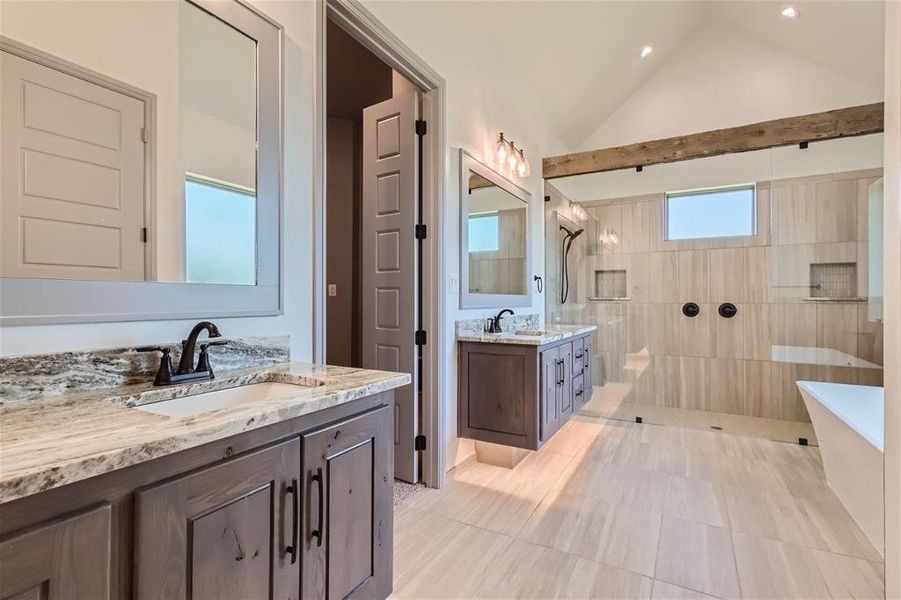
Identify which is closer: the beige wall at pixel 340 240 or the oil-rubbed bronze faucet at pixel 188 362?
the oil-rubbed bronze faucet at pixel 188 362

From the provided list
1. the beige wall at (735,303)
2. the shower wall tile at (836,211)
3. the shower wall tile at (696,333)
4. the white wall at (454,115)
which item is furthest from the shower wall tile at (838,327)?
the white wall at (454,115)

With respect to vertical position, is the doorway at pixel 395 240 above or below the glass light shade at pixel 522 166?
below

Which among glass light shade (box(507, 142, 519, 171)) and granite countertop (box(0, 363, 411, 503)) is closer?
granite countertop (box(0, 363, 411, 503))

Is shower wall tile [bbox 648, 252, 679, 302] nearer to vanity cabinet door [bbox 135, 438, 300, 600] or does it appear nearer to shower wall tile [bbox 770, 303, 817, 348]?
shower wall tile [bbox 770, 303, 817, 348]

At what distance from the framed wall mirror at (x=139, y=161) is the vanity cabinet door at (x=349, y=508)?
58 cm

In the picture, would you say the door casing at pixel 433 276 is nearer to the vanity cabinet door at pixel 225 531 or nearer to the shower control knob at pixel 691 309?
the vanity cabinet door at pixel 225 531

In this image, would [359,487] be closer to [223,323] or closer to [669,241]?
[223,323]

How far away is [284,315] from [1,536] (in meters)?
1.00

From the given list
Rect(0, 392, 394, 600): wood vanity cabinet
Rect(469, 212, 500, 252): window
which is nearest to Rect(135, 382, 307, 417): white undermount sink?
Rect(0, 392, 394, 600): wood vanity cabinet

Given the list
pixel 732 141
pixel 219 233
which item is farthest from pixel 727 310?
pixel 219 233

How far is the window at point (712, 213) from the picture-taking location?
388 cm

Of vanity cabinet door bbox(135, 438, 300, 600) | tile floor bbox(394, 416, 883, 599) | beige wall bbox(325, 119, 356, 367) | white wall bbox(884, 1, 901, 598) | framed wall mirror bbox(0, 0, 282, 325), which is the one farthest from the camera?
beige wall bbox(325, 119, 356, 367)

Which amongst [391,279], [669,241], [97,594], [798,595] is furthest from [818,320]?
[97,594]

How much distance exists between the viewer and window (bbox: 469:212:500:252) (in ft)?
9.40
